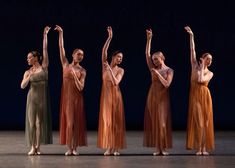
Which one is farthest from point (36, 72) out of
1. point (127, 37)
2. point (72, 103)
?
point (127, 37)

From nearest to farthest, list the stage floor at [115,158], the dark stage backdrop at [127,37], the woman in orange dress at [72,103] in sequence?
the stage floor at [115,158] < the woman in orange dress at [72,103] < the dark stage backdrop at [127,37]

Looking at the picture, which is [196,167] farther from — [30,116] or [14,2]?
[14,2]

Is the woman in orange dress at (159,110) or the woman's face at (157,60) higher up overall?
the woman's face at (157,60)

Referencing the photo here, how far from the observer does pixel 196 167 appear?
885 centimetres

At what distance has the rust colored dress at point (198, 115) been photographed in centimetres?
1020

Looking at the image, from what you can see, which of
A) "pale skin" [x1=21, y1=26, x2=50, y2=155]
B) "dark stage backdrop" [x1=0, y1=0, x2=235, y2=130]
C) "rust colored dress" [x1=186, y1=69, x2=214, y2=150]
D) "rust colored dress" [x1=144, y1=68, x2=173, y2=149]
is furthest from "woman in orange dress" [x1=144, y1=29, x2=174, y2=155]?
"dark stage backdrop" [x1=0, y1=0, x2=235, y2=130]

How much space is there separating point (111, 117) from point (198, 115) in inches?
42.3

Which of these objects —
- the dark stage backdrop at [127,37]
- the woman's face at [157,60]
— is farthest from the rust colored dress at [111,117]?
the dark stage backdrop at [127,37]

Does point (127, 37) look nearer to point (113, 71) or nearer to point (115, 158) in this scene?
point (113, 71)

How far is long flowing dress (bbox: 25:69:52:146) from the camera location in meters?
10.2

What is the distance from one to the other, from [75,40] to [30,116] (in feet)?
13.9

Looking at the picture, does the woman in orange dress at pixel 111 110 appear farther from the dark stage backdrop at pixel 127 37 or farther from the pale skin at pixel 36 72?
the dark stage backdrop at pixel 127 37

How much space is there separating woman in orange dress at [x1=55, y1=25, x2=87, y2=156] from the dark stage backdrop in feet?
13.3

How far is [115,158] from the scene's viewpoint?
385 inches
